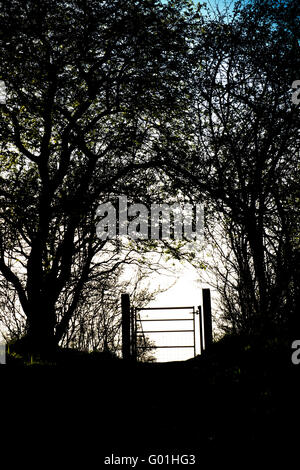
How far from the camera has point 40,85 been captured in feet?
33.1

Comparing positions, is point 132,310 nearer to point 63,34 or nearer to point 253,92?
point 253,92

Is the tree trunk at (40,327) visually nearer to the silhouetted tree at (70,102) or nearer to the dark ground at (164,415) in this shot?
the silhouetted tree at (70,102)

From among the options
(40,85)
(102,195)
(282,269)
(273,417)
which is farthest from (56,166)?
(273,417)

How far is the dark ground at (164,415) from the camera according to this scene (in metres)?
4.08

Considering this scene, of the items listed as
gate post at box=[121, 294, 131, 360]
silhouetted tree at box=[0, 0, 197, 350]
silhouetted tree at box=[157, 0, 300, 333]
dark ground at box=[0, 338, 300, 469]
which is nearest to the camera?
dark ground at box=[0, 338, 300, 469]

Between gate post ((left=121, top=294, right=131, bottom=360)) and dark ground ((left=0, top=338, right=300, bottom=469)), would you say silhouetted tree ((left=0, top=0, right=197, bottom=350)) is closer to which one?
gate post ((left=121, top=294, right=131, bottom=360))

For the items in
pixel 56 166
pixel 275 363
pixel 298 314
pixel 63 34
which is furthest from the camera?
pixel 56 166

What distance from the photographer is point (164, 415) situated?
16.9 feet

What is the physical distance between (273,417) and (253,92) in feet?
21.3

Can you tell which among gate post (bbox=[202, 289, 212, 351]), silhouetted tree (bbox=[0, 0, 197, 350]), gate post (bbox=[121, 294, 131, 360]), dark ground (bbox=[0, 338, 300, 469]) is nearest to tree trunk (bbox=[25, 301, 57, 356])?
silhouetted tree (bbox=[0, 0, 197, 350])

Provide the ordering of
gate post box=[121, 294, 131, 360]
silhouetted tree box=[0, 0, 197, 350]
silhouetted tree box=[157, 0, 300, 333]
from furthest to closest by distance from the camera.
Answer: gate post box=[121, 294, 131, 360] < silhouetted tree box=[0, 0, 197, 350] < silhouetted tree box=[157, 0, 300, 333]

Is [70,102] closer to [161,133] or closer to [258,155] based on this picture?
[161,133]

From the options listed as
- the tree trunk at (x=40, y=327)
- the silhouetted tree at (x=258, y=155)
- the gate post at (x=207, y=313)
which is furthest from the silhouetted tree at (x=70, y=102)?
the gate post at (x=207, y=313)

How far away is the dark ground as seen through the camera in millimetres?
4078
